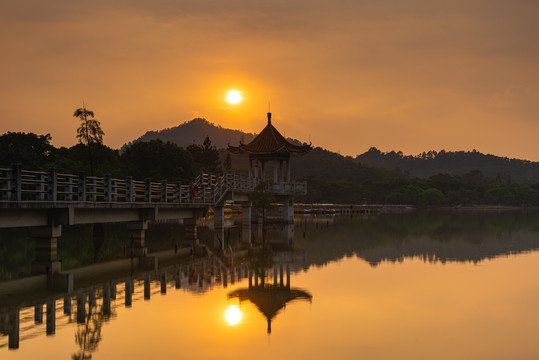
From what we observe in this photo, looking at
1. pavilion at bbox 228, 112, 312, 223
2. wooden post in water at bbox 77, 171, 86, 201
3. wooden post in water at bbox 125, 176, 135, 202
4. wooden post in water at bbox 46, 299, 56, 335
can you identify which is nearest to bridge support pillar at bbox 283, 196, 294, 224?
pavilion at bbox 228, 112, 312, 223

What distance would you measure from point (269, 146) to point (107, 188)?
35257 millimetres

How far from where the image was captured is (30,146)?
6575 cm

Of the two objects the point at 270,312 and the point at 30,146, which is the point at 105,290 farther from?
the point at 30,146

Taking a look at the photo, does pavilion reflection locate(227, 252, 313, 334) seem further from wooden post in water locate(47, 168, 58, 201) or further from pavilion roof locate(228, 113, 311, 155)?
pavilion roof locate(228, 113, 311, 155)

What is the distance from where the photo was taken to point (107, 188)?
31.0 metres

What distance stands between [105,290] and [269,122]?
49729mm

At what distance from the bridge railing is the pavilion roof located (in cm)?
418

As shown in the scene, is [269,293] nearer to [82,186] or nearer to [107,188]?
[82,186]

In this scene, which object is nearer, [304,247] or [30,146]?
[304,247]

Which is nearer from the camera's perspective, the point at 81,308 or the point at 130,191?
the point at 81,308

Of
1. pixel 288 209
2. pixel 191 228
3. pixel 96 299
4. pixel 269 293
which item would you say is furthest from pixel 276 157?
pixel 96 299

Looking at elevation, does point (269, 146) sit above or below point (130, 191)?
above

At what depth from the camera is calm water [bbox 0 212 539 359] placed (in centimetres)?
1315

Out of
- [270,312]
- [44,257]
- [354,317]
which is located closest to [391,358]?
[354,317]
